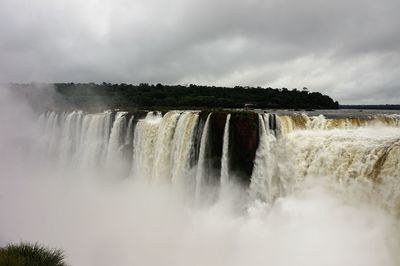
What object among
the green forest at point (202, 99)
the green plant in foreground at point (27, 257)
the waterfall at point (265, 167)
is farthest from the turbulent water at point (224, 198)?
the green forest at point (202, 99)

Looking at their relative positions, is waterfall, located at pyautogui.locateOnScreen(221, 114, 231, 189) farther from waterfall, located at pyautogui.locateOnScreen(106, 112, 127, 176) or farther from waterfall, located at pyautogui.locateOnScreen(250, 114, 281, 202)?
waterfall, located at pyautogui.locateOnScreen(106, 112, 127, 176)

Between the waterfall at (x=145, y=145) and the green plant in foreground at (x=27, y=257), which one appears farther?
the waterfall at (x=145, y=145)

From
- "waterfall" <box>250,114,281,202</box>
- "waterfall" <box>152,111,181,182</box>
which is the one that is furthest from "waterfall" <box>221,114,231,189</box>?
"waterfall" <box>152,111,181,182</box>

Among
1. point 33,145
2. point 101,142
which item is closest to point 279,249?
point 101,142

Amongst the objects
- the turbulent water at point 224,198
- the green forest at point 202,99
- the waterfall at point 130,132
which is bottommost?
the turbulent water at point 224,198

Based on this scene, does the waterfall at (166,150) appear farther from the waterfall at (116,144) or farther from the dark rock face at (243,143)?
the waterfall at (116,144)

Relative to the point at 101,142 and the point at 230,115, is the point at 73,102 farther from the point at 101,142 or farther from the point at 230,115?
the point at 230,115
